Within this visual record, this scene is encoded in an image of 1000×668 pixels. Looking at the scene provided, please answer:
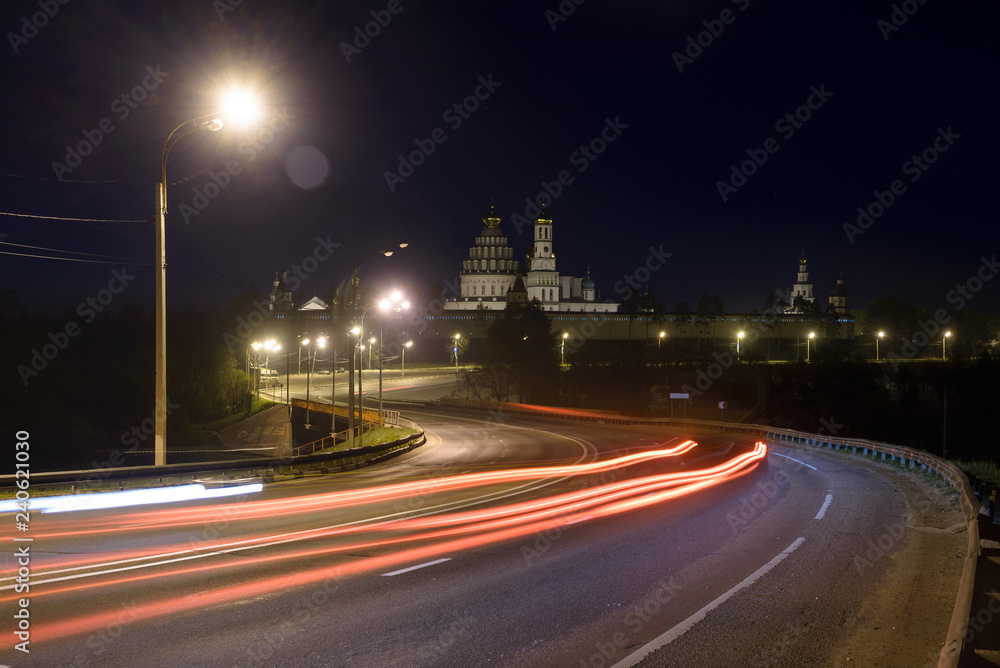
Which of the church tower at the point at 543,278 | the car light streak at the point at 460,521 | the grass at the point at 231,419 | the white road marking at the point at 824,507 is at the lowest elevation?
the grass at the point at 231,419

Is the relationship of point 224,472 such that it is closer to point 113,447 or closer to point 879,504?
point 879,504

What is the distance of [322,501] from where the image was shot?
663 inches

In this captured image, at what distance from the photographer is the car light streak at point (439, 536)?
8117 millimetres

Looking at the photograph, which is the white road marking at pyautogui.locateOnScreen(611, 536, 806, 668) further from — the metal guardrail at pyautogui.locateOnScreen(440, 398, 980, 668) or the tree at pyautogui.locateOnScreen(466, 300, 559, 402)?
the tree at pyautogui.locateOnScreen(466, 300, 559, 402)

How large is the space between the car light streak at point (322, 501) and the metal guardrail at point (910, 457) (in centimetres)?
1061

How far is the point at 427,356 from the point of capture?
5694 inches

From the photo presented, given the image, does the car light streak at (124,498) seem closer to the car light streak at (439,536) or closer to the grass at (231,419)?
the car light streak at (439,536)

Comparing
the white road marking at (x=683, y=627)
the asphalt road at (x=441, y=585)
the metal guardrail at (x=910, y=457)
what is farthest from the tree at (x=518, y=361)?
the white road marking at (x=683, y=627)

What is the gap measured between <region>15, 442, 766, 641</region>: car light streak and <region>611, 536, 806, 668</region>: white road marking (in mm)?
4295

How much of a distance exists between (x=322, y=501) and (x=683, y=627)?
1087 centimetres

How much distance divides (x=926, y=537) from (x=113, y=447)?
5899cm

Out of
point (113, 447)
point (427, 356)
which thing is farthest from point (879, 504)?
point (427, 356)

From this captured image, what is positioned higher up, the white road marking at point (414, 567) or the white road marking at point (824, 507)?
the white road marking at point (414, 567)

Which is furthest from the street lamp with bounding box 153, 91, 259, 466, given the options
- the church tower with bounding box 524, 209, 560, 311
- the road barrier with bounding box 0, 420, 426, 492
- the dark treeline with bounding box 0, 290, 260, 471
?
the church tower with bounding box 524, 209, 560, 311
